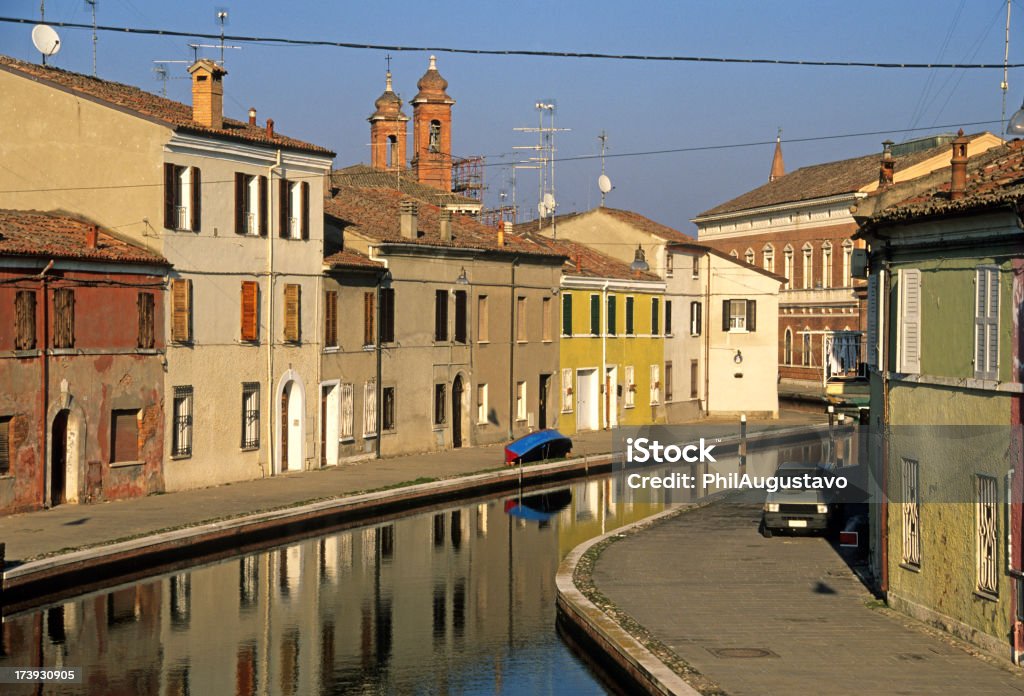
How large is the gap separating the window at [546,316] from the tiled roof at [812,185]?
106 ft

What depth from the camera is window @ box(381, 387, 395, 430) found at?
47625mm

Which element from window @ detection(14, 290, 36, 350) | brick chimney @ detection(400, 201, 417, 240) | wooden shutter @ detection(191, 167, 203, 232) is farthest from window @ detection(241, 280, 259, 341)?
brick chimney @ detection(400, 201, 417, 240)

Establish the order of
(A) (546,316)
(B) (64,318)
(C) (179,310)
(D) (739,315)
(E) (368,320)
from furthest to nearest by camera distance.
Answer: (D) (739,315)
(A) (546,316)
(E) (368,320)
(C) (179,310)
(B) (64,318)

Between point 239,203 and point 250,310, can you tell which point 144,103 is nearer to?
point 239,203

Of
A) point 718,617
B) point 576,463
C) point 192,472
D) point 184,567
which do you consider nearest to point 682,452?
point 576,463

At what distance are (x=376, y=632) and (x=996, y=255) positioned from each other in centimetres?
1157

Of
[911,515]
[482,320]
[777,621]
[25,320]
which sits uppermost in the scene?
[482,320]

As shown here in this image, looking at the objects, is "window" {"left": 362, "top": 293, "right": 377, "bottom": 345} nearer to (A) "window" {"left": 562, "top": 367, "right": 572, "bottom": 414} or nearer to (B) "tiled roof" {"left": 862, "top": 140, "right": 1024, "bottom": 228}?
(A) "window" {"left": 562, "top": 367, "right": 572, "bottom": 414}

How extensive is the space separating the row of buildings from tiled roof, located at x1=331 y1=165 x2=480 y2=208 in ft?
57.1

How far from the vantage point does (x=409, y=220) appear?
162 feet

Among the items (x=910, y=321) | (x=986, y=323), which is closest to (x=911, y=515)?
(x=910, y=321)

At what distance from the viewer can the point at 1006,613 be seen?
60.7 ft

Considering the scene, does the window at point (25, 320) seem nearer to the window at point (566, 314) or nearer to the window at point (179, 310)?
the window at point (179, 310)

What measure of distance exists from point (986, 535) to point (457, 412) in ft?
111
